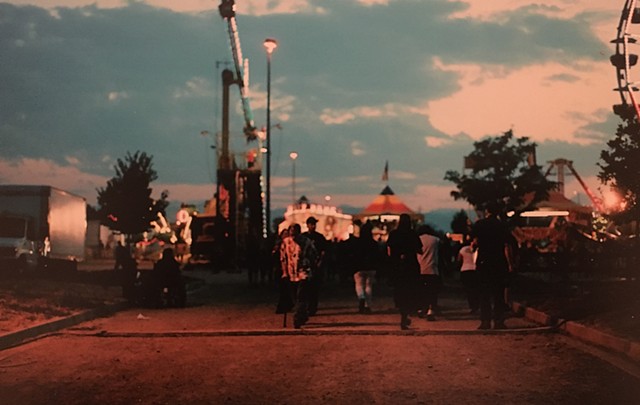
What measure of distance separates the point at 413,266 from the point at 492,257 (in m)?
1.31

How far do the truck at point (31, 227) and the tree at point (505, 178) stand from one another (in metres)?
17.6

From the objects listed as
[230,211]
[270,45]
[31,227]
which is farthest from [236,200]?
[31,227]

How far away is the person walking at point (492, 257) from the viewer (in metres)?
13.3

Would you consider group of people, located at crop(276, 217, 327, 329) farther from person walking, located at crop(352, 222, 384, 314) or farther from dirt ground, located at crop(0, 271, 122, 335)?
dirt ground, located at crop(0, 271, 122, 335)

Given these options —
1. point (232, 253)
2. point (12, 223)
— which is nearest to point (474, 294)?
point (12, 223)

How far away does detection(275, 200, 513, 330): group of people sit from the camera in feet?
44.0

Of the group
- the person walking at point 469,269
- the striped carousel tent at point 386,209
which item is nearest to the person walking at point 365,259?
the person walking at point 469,269

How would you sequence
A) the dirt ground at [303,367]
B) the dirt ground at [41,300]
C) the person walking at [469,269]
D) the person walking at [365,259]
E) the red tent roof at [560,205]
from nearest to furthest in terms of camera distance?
the dirt ground at [303,367] < the dirt ground at [41,300] < the person walking at [469,269] < the person walking at [365,259] < the red tent roof at [560,205]

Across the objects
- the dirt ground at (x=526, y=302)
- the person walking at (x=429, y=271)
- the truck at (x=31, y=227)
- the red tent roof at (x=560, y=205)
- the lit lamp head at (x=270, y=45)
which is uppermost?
the lit lamp head at (x=270, y=45)

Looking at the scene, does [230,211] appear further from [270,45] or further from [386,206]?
[386,206]

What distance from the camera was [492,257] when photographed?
13.4 metres

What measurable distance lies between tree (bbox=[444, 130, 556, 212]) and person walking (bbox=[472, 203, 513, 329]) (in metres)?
24.2

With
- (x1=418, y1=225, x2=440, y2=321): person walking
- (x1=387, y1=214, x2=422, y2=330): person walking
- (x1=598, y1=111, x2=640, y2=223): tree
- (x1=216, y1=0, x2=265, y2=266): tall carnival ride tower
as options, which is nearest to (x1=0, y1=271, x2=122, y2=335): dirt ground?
(x1=387, y1=214, x2=422, y2=330): person walking

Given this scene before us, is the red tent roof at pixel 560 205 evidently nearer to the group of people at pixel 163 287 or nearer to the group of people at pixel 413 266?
the group of people at pixel 163 287
